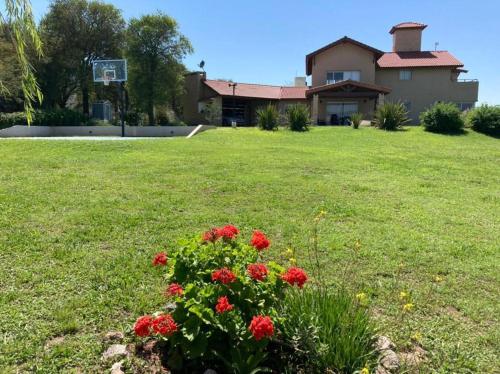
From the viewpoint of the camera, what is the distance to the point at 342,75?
1219 inches

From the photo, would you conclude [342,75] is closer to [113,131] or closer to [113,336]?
[113,131]

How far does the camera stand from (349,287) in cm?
387

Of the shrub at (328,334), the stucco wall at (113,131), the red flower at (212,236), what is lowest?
the shrub at (328,334)

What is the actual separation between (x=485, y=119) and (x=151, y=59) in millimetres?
20810

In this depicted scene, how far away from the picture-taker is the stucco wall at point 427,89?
99.7ft

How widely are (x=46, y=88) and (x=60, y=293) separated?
31.3 metres

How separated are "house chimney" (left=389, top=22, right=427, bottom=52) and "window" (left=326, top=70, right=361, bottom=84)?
5.44m

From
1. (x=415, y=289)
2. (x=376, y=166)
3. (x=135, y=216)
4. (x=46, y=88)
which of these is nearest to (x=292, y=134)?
(x=376, y=166)

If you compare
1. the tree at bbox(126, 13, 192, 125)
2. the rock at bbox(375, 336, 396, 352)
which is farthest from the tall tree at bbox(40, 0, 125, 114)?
the rock at bbox(375, 336, 396, 352)

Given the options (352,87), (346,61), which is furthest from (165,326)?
(346,61)

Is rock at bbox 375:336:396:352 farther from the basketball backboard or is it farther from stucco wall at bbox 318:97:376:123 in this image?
stucco wall at bbox 318:97:376:123

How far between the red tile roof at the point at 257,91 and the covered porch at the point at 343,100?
3843mm

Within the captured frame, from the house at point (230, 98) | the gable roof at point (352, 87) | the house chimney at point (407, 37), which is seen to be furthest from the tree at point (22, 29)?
the house chimney at point (407, 37)

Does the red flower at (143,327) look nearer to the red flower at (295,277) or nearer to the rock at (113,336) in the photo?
the rock at (113,336)
